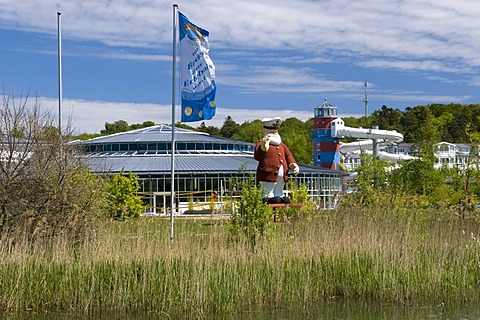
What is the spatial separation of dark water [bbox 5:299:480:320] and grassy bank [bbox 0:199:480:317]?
0.17 meters

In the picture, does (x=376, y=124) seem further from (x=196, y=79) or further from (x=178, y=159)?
(x=196, y=79)

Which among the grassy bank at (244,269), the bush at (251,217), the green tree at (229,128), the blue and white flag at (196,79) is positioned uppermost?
the green tree at (229,128)

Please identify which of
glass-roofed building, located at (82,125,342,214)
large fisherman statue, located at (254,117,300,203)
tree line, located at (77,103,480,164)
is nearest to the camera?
large fisherman statue, located at (254,117,300,203)

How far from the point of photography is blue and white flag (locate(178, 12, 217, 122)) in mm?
15562

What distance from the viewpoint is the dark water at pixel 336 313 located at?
10.6 m

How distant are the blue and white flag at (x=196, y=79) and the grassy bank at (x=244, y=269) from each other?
3243mm

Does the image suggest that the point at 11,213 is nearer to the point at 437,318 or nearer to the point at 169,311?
the point at 169,311

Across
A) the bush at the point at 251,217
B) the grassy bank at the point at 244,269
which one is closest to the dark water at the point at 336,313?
the grassy bank at the point at 244,269

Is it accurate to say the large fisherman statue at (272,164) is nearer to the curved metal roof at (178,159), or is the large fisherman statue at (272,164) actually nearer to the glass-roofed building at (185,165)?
the glass-roofed building at (185,165)

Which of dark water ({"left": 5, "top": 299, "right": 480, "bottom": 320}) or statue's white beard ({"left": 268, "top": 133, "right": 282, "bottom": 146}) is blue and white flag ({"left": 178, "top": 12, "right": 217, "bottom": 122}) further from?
dark water ({"left": 5, "top": 299, "right": 480, "bottom": 320})

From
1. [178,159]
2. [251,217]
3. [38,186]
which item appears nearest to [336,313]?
[251,217]

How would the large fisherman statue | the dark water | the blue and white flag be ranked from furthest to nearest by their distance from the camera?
the large fisherman statue → the blue and white flag → the dark water

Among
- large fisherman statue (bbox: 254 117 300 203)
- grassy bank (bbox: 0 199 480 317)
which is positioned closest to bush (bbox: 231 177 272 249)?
grassy bank (bbox: 0 199 480 317)

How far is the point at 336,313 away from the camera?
11117 mm
